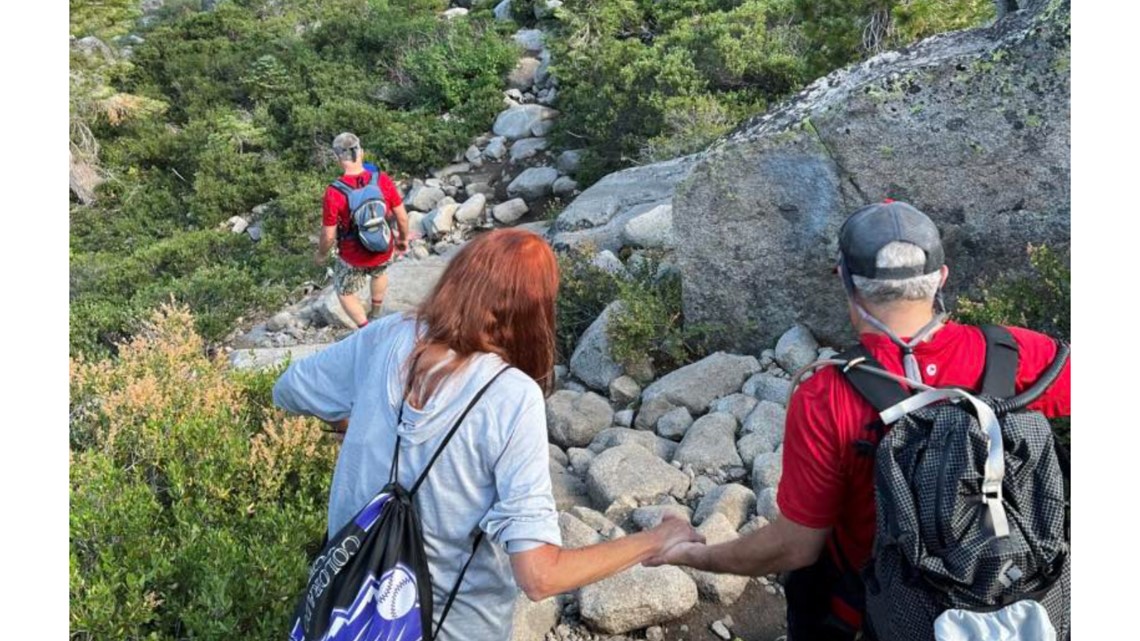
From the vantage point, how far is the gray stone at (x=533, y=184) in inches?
543

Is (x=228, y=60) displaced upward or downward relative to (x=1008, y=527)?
upward

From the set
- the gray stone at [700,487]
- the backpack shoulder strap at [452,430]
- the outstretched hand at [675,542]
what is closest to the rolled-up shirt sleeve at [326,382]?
the backpack shoulder strap at [452,430]

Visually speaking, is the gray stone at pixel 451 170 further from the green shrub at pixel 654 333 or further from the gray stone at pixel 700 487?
the gray stone at pixel 700 487

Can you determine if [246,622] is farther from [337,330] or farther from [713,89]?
[713,89]

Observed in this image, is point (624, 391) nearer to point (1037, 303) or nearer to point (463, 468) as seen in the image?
point (1037, 303)

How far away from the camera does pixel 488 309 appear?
2.31m

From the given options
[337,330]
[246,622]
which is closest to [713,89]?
[337,330]

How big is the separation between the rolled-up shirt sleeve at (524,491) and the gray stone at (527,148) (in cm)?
1312

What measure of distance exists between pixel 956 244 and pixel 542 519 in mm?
4427

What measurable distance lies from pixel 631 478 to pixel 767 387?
1.33m

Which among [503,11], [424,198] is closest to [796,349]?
[424,198]

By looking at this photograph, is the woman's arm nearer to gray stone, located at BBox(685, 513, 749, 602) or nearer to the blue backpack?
gray stone, located at BBox(685, 513, 749, 602)

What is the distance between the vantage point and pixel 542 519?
7.19ft

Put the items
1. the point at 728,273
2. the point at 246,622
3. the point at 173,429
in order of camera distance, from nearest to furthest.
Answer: the point at 246,622 → the point at 173,429 → the point at 728,273
